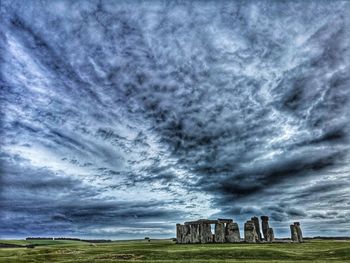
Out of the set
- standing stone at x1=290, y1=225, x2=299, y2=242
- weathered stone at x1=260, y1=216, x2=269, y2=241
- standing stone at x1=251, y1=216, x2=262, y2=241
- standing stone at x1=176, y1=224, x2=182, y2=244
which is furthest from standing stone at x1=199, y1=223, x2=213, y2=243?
standing stone at x1=290, y1=225, x2=299, y2=242

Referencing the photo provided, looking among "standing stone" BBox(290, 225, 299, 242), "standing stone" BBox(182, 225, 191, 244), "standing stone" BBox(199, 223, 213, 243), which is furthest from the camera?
"standing stone" BBox(182, 225, 191, 244)

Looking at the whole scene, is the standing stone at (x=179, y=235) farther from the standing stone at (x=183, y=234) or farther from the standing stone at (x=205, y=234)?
the standing stone at (x=205, y=234)

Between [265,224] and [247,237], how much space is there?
10516 mm

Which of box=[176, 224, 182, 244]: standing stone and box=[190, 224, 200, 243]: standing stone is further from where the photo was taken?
box=[176, 224, 182, 244]: standing stone

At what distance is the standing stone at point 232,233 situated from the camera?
217 ft

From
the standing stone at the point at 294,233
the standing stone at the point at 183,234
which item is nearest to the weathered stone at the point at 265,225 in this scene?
the standing stone at the point at 294,233

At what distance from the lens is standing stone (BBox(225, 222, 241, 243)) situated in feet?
217

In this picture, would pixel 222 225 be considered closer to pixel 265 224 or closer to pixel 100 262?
pixel 265 224

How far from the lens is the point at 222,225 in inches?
2689

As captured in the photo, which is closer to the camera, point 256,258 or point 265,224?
point 256,258

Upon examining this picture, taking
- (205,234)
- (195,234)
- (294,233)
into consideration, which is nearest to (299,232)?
(294,233)

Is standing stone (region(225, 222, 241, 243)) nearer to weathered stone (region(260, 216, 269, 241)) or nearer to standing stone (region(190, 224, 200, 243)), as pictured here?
standing stone (region(190, 224, 200, 243))

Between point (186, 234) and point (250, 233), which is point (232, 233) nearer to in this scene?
point (250, 233)

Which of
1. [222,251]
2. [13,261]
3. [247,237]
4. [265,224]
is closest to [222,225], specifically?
[247,237]
